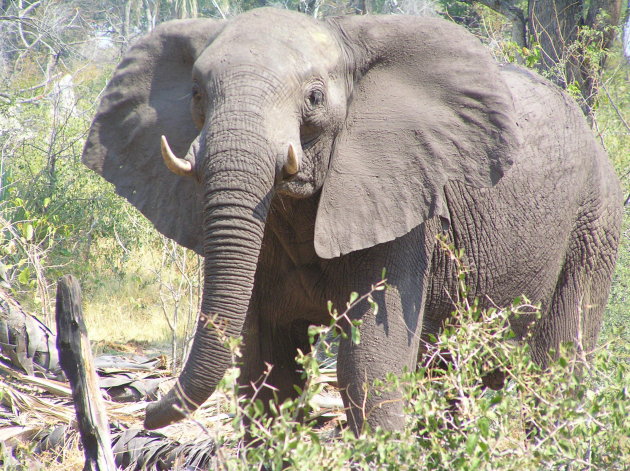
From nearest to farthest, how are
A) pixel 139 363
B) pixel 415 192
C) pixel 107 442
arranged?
1. pixel 107 442
2. pixel 415 192
3. pixel 139 363

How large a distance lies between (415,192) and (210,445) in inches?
68.4

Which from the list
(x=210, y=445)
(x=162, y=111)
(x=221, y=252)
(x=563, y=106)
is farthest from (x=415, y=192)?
(x=210, y=445)

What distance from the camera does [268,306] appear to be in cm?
375

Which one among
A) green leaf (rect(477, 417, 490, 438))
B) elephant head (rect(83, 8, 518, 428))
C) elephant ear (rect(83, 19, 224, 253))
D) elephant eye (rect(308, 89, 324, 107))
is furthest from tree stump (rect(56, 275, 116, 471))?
green leaf (rect(477, 417, 490, 438))

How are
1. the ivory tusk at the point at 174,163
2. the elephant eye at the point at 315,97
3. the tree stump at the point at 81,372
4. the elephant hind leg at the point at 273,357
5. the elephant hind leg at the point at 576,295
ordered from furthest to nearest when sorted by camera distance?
the elephant hind leg at the point at 576,295
the elephant hind leg at the point at 273,357
the elephant eye at the point at 315,97
the tree stump at the point at 81,372
the ivory tusk at the point at 174,163

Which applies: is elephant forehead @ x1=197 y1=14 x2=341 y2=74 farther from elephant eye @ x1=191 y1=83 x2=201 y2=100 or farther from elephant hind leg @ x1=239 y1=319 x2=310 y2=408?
elephant hind leg @ x1=239 y1=319 x2=310 y2=408

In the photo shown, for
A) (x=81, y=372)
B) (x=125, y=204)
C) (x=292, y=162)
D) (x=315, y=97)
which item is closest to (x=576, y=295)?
(x=315, y=97)

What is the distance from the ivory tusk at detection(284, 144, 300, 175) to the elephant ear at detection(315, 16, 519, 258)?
32 cm

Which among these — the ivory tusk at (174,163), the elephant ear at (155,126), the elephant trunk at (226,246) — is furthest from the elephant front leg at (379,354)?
the ivory tusk at (174,163)

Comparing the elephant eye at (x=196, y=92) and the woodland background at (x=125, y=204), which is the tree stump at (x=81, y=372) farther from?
the woodland background at (x=125, y=204)

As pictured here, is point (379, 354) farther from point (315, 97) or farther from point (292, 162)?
point (315, 97)

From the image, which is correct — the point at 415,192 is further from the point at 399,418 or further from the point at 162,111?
the point at 162,111

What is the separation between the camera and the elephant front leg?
3.40 m

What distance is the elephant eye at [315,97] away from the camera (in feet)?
10.5
